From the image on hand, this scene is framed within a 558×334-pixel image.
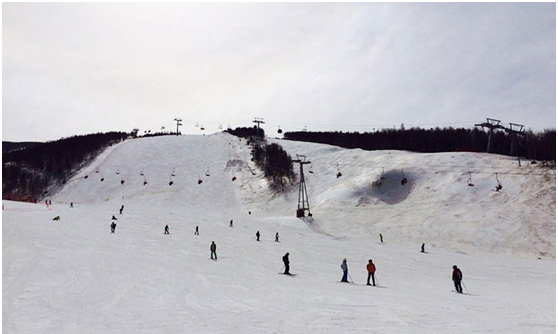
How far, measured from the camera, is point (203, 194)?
6353 cm

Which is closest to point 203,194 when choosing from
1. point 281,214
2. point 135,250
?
point 281,214

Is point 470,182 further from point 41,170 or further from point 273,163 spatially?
point 41,170

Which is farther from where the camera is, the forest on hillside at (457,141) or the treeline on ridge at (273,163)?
the treeline on ridge at (273,163)

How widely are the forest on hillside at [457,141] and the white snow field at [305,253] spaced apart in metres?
8.10

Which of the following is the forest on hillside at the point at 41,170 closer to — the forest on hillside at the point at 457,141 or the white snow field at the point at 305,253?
the white snow field at the point at 305,253

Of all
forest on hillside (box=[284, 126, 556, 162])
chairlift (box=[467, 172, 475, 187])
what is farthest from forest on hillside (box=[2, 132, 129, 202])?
chairlift (box=[467, 172, 475, 187])

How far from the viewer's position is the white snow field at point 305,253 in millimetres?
11828

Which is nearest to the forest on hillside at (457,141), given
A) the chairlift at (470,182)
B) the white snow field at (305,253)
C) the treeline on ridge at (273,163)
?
the white snow field at (305,253)

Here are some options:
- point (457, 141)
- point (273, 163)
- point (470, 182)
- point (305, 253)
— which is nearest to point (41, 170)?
point (273, 163)

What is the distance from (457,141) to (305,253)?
71717 mm

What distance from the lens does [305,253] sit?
95.3ft

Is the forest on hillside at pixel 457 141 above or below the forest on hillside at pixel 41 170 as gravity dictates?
above

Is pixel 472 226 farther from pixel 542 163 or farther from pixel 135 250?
pixel 135 250

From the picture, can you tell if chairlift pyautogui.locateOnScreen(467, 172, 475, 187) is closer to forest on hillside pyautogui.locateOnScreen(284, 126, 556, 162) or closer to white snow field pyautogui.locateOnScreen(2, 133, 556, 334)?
white snow field pyautogui.locateOnScreen(2, 133, 556, 334)
